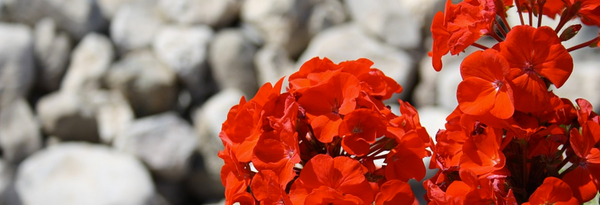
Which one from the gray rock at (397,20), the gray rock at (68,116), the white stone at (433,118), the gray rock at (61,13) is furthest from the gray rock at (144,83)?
the white stone at (433,118)

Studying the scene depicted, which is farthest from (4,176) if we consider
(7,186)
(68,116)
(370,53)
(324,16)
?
(370,53)

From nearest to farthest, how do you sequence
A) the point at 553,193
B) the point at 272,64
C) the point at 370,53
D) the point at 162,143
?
the point at 553,193, the point at 370,53, the point at 272,64, the point at 162,143

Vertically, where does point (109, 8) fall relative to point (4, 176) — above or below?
above

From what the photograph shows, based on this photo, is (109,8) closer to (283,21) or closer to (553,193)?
(283,21)

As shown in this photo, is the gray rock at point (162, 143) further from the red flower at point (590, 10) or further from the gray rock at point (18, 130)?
the red flower at point (590, 10)

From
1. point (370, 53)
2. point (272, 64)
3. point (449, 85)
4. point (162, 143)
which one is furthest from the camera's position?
point (162, 143)
